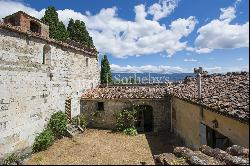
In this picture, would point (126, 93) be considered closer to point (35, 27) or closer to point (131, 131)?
point (131, 131)

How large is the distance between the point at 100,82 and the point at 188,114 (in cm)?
1447

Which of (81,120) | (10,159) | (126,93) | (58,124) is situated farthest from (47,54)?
(126,93)

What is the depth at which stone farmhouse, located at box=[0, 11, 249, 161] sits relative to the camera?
37.3 ft

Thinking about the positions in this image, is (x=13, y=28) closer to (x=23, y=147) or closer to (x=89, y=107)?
(x=23, y=147)

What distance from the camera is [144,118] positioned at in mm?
22750

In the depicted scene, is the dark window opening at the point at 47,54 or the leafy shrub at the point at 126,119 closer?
the dark window opening at the point at 47,54

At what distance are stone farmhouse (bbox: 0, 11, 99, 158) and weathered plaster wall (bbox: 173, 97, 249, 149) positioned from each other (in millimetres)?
8300

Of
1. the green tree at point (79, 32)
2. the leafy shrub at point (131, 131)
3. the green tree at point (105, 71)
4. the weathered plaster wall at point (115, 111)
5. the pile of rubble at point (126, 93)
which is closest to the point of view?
the leafy shrub at point (131, 131)

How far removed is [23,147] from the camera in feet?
48.8

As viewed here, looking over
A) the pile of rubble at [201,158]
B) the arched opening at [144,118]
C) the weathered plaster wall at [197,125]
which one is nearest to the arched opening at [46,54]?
the arched opening at [144,118]

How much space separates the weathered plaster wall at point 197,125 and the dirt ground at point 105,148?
54.5 inches

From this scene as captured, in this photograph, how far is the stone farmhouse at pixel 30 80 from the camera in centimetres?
1330

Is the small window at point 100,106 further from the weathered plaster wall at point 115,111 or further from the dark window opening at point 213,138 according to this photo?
the dark window opening at point 213,138

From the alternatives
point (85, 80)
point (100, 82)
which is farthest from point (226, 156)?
point (100, 82)
